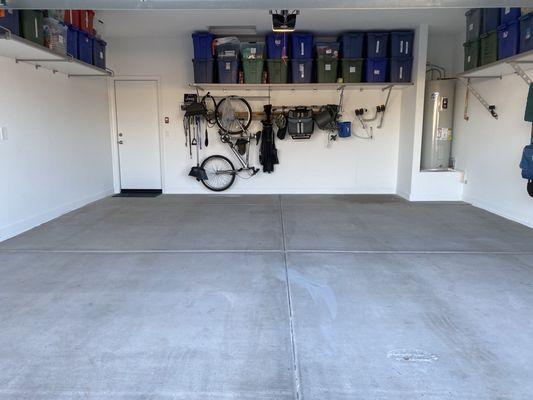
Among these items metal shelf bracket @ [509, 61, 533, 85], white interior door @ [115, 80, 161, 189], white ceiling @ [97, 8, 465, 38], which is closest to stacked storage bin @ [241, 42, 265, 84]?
white ceiling @ [97, 8, 465, 38]

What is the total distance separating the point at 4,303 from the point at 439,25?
6.41 m

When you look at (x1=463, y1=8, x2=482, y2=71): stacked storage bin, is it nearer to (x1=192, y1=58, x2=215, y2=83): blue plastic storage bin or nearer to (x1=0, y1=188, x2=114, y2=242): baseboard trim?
(x1=192, y1=58, x2=215, y2=83): blue plastic storage bin

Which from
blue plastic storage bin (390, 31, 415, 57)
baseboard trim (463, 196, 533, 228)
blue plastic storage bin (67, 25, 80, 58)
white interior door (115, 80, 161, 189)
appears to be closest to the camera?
blue plastic storage bin (67, 25, 80, 58)

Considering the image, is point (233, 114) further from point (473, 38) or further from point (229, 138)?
point (473, 38)

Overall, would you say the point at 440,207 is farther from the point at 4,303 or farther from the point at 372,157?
the point at 4,303

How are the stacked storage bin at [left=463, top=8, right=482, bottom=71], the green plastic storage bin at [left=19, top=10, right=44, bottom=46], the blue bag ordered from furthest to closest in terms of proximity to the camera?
1. the stacked storage bin at [left=463, top=8, right=482, bottom=71]
2. the blue bag
3. the green plastic storage bin at [left=19, top=10, right=44, bottom=46]

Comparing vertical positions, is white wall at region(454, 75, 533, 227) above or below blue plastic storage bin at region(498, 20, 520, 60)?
below

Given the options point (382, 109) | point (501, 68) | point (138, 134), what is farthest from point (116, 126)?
point (501, 68)

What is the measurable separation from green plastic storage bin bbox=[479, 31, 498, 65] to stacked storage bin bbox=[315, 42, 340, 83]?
6.65 feet

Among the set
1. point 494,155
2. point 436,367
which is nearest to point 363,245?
point 436,367

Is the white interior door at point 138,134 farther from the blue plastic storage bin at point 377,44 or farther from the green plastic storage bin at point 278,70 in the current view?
the blue plastic storage bin at point 377,44

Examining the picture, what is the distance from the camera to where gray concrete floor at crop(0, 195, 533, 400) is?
1.80 meters

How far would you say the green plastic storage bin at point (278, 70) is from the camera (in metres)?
6.24

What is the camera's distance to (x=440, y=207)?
5859 millimetres
